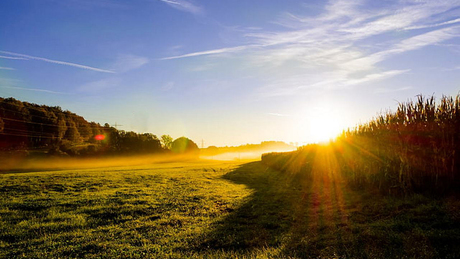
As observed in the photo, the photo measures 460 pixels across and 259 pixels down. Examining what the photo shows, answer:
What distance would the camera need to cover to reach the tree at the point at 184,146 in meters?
95.8

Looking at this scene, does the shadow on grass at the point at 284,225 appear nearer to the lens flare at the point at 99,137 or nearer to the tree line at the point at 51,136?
the tree line at the point at 51,136

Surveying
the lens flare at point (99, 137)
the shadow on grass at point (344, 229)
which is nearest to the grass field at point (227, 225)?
the shadow on grass at point (344, 229)

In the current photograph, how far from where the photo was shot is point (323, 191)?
18.0 meters

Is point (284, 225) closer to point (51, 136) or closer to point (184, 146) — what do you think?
point (184, 146)

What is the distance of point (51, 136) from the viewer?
79.4 metres

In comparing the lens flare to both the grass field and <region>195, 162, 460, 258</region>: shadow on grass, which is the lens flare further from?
<region>195, 162, 460, 258</region>: shadow on grass

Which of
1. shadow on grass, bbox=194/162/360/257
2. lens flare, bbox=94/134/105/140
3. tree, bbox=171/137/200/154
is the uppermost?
lens flare, bbox=94/134/105/140

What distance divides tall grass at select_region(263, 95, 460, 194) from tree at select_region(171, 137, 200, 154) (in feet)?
274

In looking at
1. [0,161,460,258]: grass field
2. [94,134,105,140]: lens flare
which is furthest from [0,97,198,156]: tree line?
[0,161,460,258]: grass field

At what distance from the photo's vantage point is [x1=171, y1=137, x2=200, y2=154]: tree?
95.8m

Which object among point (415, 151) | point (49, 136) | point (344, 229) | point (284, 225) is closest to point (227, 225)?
point (284, 225)

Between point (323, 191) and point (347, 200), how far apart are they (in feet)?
12.0

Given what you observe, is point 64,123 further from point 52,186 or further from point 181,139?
point 52,186

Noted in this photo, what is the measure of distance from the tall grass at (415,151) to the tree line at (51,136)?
213ft
